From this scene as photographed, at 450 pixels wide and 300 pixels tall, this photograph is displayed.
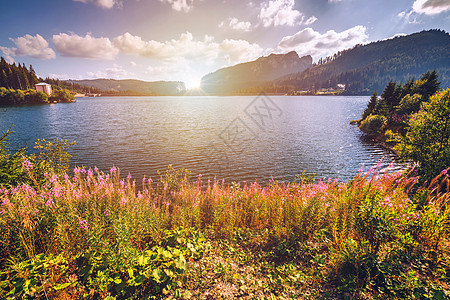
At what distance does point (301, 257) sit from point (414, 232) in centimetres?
294

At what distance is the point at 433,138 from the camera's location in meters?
9.46

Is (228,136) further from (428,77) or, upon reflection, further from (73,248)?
(428,77)

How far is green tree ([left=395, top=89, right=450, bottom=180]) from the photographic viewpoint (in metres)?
9.05

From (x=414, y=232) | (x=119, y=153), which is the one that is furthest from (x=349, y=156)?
(x=119, y=153)

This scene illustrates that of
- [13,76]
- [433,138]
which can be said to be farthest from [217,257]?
[13,76]

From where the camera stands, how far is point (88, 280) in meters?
3.86

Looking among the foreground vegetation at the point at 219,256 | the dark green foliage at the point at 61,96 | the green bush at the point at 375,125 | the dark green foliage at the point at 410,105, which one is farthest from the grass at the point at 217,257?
the dark green foliage at the point at 61,96

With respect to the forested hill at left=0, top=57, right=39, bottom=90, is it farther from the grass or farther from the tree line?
the grass

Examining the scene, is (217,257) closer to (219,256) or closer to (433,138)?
(219,256)

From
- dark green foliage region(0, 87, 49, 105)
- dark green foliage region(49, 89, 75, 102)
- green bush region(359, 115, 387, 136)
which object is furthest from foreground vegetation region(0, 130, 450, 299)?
dark green foliage region(49, 89, 75, 102)

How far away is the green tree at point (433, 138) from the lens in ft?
29.7

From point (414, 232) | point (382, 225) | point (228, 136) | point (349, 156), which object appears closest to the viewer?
point (382, 225)

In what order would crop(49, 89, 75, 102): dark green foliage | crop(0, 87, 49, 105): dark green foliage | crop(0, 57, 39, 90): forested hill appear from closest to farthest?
crop(0, 87, 49, 105): dark green foliage → crop(0, 57, 39, 90): forested hill → crop(49, 89, 75, 102): dark green foliage

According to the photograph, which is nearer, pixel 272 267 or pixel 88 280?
pixel 88 280
